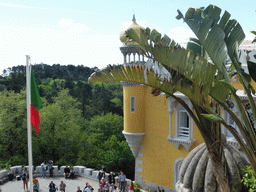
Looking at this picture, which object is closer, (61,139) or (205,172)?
(205,172)

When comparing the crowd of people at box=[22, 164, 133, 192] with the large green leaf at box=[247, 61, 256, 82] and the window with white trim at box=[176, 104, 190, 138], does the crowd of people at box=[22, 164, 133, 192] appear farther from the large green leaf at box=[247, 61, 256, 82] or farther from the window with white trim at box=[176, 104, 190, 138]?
the large green leaf at box=[247, 61, 256, 82]

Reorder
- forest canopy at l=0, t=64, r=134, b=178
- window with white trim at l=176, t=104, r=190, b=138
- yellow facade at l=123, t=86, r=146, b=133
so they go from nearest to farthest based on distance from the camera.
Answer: window with white trim at l=176, t=104, r=190, b=138, yellow facade at l=123, t=86, r=146, b=133, forest canopy at l=0, t=64, r=134, b=178

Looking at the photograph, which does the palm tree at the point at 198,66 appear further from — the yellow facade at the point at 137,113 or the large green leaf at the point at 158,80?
the yellow facade at the point at 137,113

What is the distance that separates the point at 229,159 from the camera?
34.0ft

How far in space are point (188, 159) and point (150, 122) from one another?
22.4ft

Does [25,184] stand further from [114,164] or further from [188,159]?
[114,164]

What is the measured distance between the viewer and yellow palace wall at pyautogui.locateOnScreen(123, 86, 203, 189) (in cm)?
1781

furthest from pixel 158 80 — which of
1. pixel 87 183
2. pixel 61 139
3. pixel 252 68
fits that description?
pixel 61 139

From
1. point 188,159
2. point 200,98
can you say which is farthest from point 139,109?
point 200,98

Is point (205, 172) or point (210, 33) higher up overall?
point (210, 33)

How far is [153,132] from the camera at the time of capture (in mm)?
18531

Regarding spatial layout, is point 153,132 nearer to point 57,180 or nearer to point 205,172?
point 57,180

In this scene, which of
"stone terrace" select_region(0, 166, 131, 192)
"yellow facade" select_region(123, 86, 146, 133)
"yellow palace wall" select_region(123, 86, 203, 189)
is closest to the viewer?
"yellow palace wall" select_region(123, 86, 203, 189)

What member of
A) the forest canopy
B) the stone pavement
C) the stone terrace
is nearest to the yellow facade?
the stone terrace
